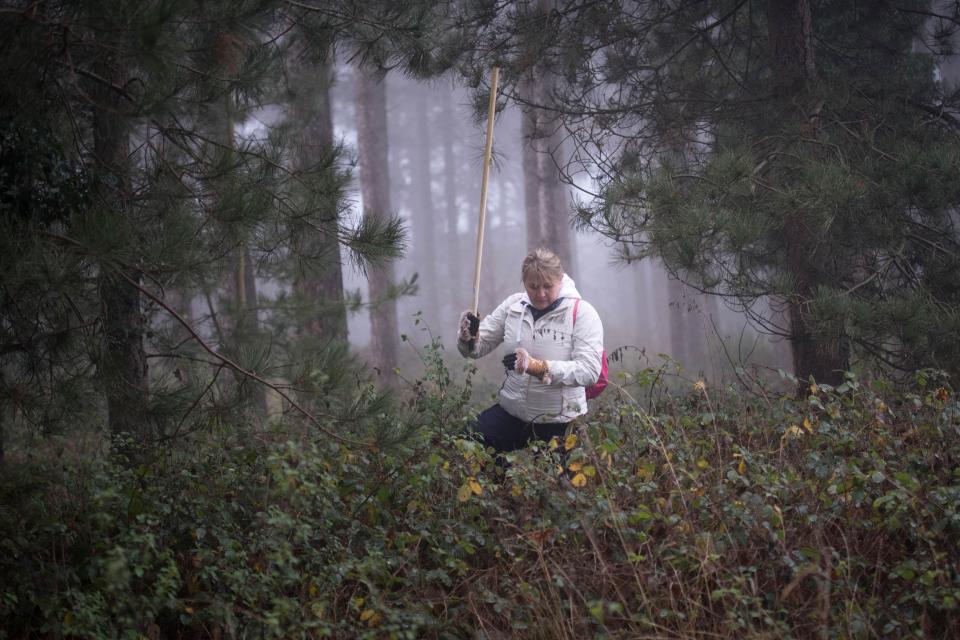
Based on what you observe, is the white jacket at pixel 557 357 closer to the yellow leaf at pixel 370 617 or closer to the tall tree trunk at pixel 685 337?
the yellow leaf at pixel 370 617

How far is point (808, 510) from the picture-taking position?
415 cm

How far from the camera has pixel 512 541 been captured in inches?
165

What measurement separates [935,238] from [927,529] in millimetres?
3668

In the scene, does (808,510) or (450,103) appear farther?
(450,103)

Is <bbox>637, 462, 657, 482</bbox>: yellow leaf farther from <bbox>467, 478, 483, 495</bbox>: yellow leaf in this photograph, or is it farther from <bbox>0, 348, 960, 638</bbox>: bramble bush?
<bbox>467, 478, 483, 495</bbox>: yellow leaf

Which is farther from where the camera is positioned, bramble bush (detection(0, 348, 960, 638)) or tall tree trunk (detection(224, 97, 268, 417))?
tall tree trunk (detection(224, 97, 268, 417))

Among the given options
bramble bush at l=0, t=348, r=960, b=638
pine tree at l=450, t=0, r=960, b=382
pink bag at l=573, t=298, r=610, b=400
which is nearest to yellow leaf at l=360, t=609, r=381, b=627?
bramble bush at l=0, t=348, r=960, b=638

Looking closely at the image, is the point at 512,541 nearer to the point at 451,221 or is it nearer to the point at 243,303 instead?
the point at 243,303

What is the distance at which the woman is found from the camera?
5.02m

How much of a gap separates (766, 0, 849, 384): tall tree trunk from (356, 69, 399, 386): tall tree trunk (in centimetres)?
621

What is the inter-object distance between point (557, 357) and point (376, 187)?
13.8m

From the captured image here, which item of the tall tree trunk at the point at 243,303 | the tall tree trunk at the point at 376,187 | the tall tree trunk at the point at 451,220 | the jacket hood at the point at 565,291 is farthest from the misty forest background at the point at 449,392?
the tall tree trunk at the point at 451,220

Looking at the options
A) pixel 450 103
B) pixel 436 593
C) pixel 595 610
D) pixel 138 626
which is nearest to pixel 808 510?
pixel 595 610

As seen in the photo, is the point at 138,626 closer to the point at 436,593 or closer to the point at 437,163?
the point at 436,593
